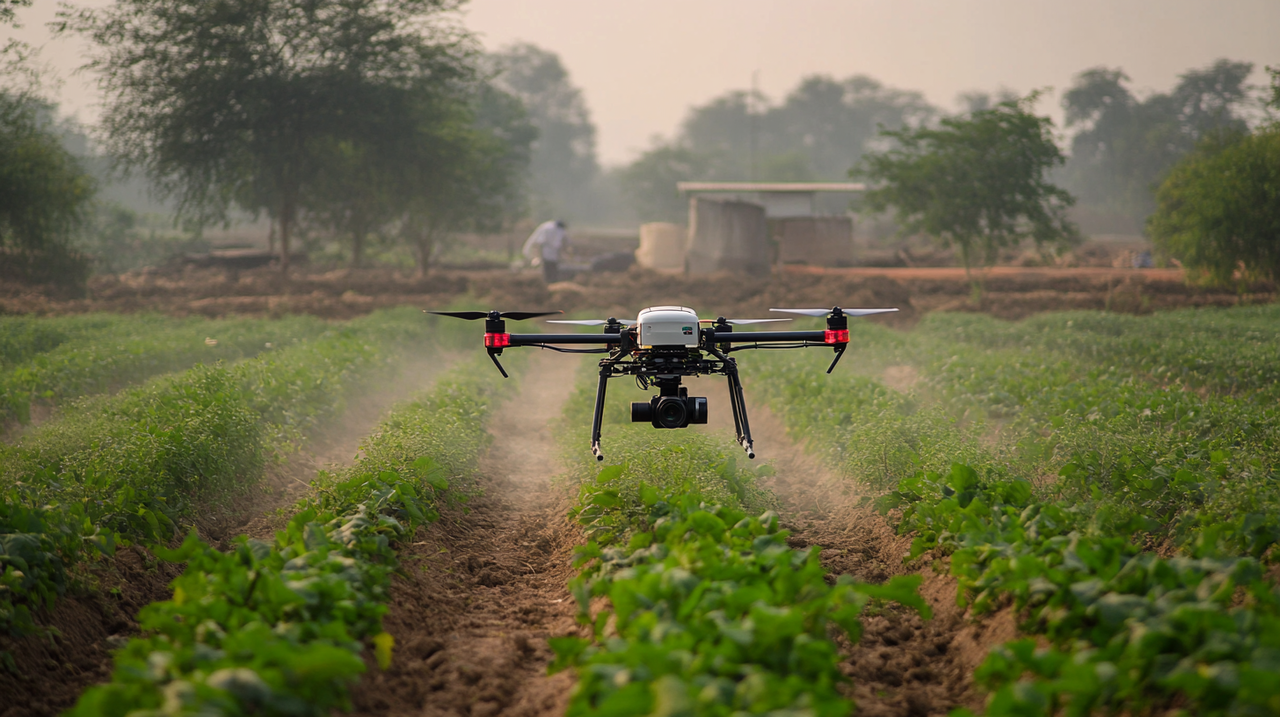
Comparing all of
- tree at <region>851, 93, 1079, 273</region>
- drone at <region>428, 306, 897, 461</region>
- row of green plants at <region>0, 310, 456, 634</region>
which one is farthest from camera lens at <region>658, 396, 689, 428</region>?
tree at <region>851, 93, 1079, 273</region>

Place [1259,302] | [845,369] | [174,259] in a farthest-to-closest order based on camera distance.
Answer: [174,259], [1259,302], [845,369]

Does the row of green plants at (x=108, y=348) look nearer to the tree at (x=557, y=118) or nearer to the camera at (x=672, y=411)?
the camera at (x=672, y=411)

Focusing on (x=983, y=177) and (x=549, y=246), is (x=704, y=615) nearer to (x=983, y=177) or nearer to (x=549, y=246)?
(x=983, y=177)

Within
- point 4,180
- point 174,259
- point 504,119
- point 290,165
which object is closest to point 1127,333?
point 290,165

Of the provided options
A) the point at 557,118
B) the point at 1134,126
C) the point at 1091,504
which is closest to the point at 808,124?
the point at 557,118

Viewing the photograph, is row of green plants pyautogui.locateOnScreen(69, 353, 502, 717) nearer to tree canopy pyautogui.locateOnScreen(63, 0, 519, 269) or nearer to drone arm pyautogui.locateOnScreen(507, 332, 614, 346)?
drone arm pyautogui.locateOnScreen(507, 332, 614, 346)

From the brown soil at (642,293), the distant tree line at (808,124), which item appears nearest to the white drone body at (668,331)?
the brown soil at (642,293)

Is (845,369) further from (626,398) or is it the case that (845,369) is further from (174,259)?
(174,259)
